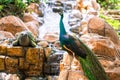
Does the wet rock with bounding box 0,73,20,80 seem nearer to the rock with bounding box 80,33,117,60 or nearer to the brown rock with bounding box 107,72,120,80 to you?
the rock with bounding box 80,33,117,60

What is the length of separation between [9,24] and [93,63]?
Answer: 5.68 meters

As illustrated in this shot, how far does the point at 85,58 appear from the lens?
447cm

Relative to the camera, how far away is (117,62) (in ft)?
17.4

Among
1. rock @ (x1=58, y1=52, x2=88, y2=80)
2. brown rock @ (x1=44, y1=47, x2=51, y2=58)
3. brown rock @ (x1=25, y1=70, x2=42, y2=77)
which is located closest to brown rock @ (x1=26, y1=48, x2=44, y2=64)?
brown rock @ (x1=44, y1=47, x2=51, y2=58)

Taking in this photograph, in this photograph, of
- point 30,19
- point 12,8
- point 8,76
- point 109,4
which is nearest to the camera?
point 8,76

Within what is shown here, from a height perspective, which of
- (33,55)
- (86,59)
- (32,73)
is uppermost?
(86,59)

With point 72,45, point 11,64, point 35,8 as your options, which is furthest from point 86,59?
point 35,8

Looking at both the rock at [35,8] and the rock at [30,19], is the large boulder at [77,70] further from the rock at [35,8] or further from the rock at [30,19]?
the rock at [35,8]

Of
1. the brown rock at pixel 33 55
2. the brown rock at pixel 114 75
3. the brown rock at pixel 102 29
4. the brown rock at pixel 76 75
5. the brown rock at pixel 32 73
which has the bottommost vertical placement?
the brown rock at pixel 32 73

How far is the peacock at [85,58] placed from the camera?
4.33 m

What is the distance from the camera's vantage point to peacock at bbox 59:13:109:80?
14.2ft

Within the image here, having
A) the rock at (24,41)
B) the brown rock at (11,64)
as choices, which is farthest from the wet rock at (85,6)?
the brown rock at (11,64)

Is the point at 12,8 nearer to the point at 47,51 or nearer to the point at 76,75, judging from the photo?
the point at 47,51

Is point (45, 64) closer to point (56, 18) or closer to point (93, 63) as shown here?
point (93, 63)
